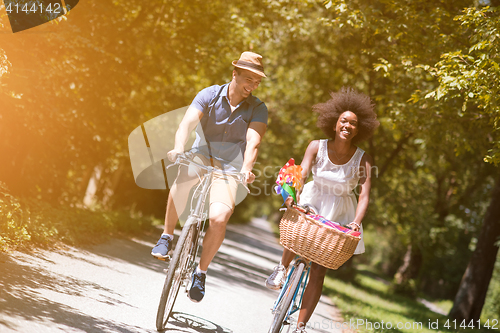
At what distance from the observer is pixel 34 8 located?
7.29 m

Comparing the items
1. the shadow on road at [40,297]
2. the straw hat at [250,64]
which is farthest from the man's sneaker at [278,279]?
the straw hat at [250,64]

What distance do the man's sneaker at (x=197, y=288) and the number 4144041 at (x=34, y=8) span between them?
4.70m

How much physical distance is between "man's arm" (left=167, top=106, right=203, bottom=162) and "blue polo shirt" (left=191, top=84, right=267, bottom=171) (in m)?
0.11

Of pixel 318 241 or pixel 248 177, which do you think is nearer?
pixel 318 241

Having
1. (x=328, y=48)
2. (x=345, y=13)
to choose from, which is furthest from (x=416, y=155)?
(x=345, y=13)

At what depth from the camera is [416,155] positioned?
65.3ft

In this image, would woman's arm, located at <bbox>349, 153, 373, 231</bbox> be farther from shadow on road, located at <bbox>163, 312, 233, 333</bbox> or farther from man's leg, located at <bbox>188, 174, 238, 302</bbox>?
shadow on road, located at <bbox>163, 312, 233, 333</bbox>

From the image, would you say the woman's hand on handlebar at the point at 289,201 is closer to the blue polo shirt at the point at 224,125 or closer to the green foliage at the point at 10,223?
the blue polo shirt at the point at 224,125

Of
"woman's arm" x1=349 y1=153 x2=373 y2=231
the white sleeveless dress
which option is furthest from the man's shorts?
"woman's arm" x1=349 y1=153 x2=373 y2=231

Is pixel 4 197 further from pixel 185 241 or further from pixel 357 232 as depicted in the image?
pixel 357 232

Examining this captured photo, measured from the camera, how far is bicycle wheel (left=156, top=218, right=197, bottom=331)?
4.33 m

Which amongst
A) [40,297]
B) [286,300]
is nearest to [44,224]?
[40,297]

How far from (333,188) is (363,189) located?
→ 0.35 meters

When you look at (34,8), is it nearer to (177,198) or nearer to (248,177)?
(177,198)
